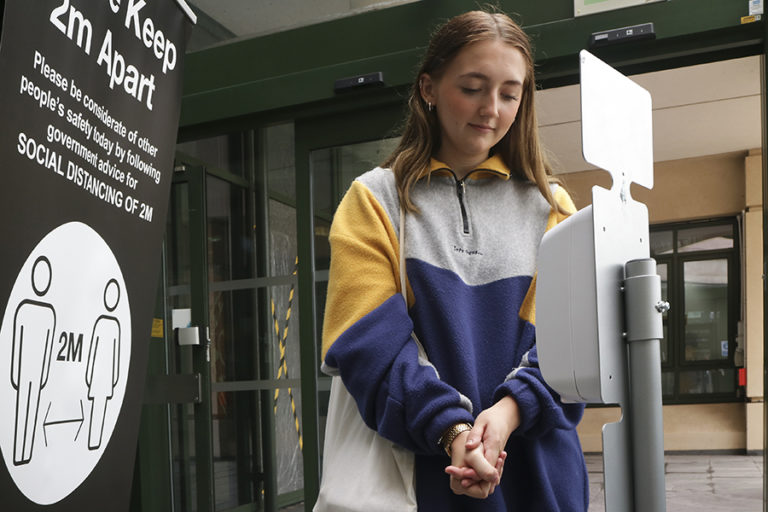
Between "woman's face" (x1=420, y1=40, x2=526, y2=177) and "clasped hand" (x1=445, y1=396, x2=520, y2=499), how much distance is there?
17.1 inches

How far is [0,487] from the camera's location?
173 cm

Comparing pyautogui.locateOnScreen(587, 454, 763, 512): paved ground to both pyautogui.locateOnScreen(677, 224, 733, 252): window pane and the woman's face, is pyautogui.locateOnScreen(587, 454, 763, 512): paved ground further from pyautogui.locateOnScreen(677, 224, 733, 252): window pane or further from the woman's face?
the woman's face

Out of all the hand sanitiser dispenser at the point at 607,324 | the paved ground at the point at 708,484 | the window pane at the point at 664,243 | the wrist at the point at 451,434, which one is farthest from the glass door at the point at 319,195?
the window pane at the point at 664,243

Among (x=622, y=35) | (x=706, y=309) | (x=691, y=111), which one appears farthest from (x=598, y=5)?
(x=706, y=309)

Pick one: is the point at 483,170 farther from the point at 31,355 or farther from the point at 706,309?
the point at 706,309

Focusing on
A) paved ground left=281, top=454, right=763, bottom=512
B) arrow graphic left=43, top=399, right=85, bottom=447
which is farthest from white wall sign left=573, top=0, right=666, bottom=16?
paved ground left=281, top=454, right=763, bottom=512

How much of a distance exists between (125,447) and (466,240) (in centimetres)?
150

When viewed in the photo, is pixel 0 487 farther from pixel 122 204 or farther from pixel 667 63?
pixel 667 63

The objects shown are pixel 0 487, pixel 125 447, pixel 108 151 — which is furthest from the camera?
pixel 125 447

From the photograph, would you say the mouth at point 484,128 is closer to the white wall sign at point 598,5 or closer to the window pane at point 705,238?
the white wall sign at point 598,5

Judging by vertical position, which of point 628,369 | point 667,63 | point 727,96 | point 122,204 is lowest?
point 628,369

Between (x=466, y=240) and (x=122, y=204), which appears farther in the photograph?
(x=122, y=204)

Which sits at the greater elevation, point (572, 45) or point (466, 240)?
point (572, 45)

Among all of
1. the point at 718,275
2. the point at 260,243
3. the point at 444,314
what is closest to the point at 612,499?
the point at 444,314
